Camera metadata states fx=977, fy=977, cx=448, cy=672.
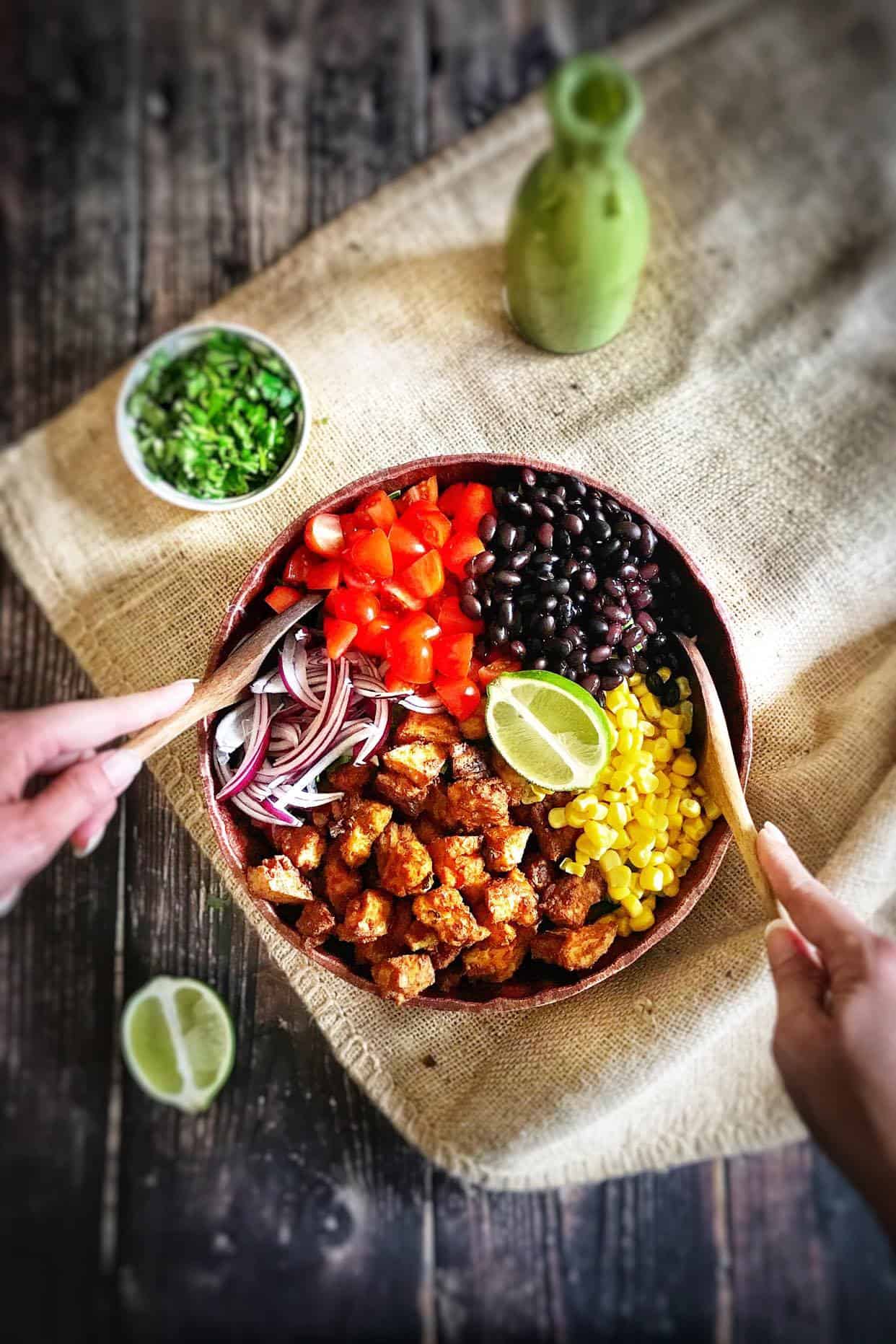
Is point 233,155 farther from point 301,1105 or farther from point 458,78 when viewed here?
point 301,1105

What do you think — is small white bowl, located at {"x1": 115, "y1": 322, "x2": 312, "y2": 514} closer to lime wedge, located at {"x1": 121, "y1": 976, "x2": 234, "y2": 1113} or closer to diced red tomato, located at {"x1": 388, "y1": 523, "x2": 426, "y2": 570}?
diced red tomato, located at {"x1": 388, "y1": 523, "x2": 426, "y2": 570}

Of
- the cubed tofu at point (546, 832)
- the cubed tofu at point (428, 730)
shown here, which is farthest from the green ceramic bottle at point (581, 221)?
the cubed tofu at point (546, 832)

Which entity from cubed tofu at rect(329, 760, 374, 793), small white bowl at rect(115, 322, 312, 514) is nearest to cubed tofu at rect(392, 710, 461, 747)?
cubed tofu at rect(329, 760, 374, 793)

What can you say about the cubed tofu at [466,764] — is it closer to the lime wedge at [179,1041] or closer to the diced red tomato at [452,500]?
the diced red tomato at [452,500]

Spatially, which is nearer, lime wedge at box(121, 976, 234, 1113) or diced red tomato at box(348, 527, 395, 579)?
diced red tomato at box(348, 527, 395, 579)

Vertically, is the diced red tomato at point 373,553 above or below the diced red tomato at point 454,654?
above

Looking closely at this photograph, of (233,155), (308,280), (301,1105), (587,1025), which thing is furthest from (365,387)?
(301,1105)
